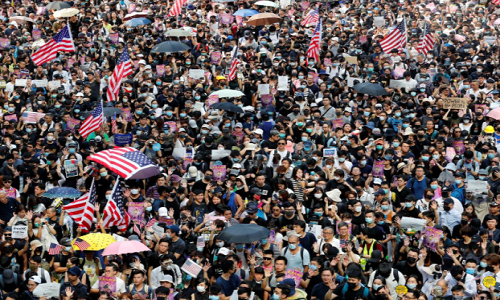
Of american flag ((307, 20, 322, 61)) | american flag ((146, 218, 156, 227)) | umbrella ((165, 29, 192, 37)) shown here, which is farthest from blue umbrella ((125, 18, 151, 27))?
american flag ((146, 218, 156, 227))

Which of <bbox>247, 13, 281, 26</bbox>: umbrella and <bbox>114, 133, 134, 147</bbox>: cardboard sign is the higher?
<bbox>114, 133, 134, 147</bbox>: cardboard sign

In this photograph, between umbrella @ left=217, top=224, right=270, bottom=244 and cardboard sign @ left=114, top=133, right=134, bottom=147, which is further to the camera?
cardboard sign @ left=114, top=133, right=134, bottom=147

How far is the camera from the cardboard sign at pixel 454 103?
20703mm

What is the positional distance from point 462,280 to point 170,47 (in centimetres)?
1238

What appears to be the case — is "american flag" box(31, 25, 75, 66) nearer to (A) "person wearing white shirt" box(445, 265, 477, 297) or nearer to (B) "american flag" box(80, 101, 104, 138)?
(B) "american flag" box(80, 101, 104, 138)

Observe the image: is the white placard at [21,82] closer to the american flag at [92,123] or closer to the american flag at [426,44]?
the american flag at [92,123]

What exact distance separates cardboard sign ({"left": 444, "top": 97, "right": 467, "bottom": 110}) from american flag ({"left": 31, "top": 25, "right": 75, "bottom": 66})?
391 inches

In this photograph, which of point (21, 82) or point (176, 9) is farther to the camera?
point (176, 9)

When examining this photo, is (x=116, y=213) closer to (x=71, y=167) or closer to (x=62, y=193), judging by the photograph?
(x=62, y=193)

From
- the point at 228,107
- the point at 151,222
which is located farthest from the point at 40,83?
the point at 151,222

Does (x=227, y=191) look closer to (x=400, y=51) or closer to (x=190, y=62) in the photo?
(x=190, y=62)

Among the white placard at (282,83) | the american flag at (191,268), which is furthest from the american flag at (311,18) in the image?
the american flag at (191,268)

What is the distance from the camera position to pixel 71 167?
1839cm

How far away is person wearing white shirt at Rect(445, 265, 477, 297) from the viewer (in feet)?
45.5
